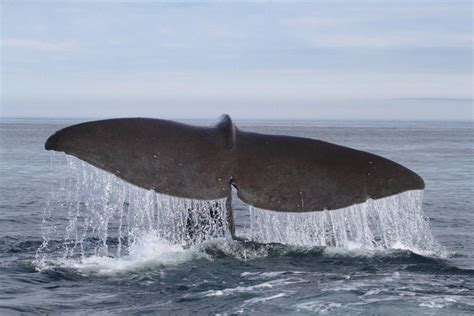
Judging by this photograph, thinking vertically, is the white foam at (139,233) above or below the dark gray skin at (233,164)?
below

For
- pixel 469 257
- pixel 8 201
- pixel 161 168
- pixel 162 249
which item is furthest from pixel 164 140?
pixel 8 201

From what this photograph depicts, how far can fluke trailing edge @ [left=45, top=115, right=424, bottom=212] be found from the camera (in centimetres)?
585

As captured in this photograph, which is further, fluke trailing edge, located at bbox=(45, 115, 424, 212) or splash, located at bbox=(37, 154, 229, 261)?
splash, located at bbox=(37, 154, 229, 261)

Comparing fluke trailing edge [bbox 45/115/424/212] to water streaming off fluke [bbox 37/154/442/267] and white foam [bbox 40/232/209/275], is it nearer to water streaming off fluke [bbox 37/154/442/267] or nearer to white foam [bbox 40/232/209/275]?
water streaming off fluke [bbox 37/154/442/267]

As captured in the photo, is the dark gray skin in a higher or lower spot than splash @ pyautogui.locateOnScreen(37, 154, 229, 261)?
higher

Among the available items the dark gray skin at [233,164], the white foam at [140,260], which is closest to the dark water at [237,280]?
the white foam at [140,260]

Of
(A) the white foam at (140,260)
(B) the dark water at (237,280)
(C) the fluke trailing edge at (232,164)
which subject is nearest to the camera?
(C) the fluke trailing edge at (232,164)

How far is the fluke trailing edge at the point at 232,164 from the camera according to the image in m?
5.85

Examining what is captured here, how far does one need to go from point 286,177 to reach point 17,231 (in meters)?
6.37

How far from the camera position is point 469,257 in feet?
31.6

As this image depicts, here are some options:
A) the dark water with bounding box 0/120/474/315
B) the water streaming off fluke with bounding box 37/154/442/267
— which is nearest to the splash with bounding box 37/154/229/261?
the water streaming off fluke with bounding box 37/154/442/267

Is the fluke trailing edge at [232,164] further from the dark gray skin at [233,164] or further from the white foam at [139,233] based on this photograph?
the white foam at [139,233]

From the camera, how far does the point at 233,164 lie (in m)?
6.25

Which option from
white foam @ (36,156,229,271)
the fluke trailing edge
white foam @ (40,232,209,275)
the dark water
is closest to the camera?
the fluke trailing edge
